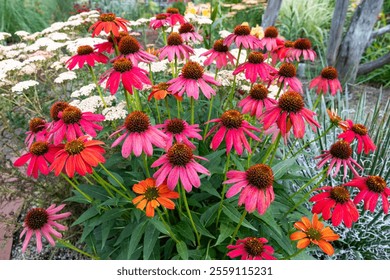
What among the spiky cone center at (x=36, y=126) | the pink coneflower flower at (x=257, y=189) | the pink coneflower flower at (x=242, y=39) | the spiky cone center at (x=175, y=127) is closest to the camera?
the pink coneflower flower at (x=257, y=189)

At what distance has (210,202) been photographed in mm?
1629

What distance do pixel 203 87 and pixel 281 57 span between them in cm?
58

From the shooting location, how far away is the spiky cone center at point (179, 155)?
1056 millimetres

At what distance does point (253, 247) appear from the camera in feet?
3.64

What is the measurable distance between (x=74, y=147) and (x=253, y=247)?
62 cm

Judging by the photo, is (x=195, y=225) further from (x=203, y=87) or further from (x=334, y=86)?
(x=334, y=86)

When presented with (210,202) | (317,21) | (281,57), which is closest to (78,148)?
(210,202)

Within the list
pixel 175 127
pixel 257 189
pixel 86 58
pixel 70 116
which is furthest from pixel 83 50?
pixel 257 189

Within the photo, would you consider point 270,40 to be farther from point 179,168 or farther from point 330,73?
point 179,168

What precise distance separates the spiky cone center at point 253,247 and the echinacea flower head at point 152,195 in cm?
27

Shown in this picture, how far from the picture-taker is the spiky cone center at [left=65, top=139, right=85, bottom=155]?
3.51 ft

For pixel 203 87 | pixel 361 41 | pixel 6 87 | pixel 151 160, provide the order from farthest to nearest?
1. pixel 361 41
2. pixel 6 87
3. pixel 151 160
4. pixel 203 87

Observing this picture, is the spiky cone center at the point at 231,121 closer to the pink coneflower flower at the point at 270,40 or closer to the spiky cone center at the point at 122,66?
the spiky cone center at the point at 122,66

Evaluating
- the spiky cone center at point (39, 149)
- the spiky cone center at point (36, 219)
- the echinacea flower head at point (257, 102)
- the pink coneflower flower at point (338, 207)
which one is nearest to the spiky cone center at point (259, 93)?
the echinacea flower head at point (257, 102)
